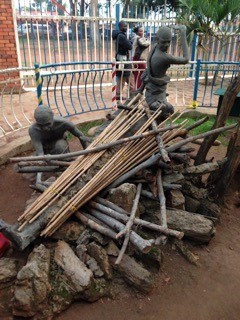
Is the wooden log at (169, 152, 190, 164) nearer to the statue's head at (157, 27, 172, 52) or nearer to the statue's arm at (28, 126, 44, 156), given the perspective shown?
the statue's head at (157, 27, 172, 52)

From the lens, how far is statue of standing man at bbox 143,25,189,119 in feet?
13.3

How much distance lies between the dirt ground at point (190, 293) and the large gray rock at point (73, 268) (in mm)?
232

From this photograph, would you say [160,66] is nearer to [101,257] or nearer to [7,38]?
[101,257]

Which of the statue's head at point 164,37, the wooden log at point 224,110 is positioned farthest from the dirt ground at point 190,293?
the statue's head at point 164,37

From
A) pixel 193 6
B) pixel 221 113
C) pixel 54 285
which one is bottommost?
pixel 54 285

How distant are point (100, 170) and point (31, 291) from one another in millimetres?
1304

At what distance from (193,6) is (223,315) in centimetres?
921

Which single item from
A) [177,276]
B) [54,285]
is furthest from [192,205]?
[54,285]

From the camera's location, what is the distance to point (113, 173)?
130 inches

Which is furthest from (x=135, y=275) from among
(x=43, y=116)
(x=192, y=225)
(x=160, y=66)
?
(x=160, y=66)

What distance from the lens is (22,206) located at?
395 cm

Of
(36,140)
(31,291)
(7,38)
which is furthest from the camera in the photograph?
(7,38)

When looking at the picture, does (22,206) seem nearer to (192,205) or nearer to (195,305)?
(192,205)

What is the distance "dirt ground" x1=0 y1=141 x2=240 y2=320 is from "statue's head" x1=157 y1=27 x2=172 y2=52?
2.42 metres
